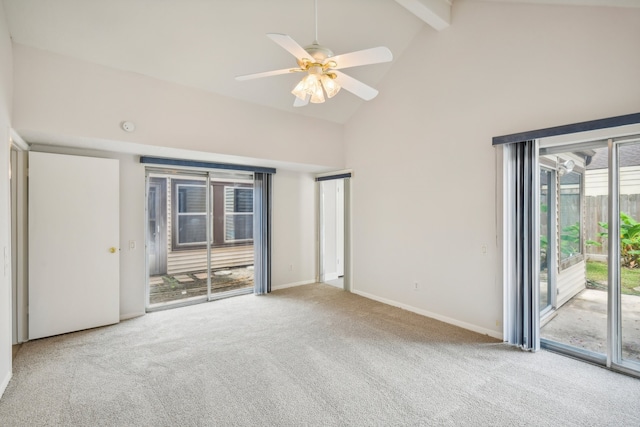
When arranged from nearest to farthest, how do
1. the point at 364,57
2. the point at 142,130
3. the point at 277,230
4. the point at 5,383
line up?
the point at 364,57
the point at 5,383
the point at 142,130
the point at 277,230

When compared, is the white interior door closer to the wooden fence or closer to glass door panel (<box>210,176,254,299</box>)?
glass door panel (<box>210,176,254,299</box>)

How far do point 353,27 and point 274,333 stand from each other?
3.79 m

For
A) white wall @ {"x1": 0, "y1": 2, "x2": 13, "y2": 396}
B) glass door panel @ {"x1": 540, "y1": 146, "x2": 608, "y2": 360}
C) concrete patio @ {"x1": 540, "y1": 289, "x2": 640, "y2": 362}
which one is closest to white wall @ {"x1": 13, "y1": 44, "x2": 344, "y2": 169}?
white wall @ {"x1": 0, "y1": 2, "x2": 13, "y2": 396}

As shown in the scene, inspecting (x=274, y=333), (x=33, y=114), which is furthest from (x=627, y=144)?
(x=33, y=114)

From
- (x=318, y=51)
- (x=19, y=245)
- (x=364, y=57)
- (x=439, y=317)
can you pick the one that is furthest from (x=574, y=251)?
(x=19, y=245)

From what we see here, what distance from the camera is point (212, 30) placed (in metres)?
3.25

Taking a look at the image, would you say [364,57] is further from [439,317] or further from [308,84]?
[439,317]

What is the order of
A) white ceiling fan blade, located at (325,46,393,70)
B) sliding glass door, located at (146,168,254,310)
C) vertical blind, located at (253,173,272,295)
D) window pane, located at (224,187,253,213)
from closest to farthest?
1. white ceiling fan blade, located at (325,46,393,70)
2. sliding glass door, located at (146,168,254,310)
3. vertical blind, located at (253,173,272,295)
4. window pane, located at (224,187,253,213)

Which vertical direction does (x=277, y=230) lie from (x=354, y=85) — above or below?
below

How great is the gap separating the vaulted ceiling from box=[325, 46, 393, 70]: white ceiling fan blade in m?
1.52

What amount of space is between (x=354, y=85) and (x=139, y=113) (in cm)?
252

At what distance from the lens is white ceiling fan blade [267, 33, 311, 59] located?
6.21ft

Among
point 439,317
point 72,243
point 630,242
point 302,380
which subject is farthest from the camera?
point 439,317

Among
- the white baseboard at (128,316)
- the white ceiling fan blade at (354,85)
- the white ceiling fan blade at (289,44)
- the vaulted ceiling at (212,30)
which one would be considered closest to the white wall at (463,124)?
the vaulted ceiling at (212,30)
